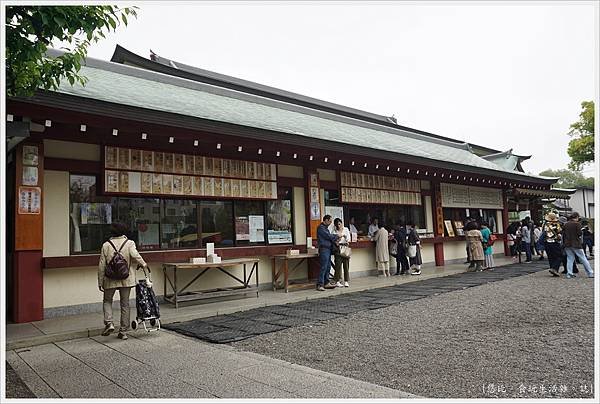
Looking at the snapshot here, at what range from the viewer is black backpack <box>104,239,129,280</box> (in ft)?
19.8

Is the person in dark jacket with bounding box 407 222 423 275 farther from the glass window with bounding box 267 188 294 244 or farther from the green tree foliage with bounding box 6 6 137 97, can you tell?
the green tree foliage with bounding box 6 6 137 97

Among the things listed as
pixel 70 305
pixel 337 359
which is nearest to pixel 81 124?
pixel 70 305

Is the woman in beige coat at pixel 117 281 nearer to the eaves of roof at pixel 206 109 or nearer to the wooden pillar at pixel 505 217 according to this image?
the eaves of roof at pixel 206 109

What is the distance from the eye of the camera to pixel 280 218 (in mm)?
10812

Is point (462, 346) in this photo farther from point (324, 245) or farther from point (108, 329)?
point (324, 245)

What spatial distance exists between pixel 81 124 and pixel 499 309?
7.63m

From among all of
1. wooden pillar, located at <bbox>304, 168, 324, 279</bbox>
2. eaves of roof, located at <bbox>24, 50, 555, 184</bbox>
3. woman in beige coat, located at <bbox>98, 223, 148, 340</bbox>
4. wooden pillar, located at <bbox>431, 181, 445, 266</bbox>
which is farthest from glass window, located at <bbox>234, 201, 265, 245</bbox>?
wooden pillar, located at <bbox>431, 181, 445, 266</bbox>

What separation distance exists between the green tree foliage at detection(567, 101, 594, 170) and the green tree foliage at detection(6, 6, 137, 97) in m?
30.3

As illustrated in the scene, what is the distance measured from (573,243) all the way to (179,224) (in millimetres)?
9530

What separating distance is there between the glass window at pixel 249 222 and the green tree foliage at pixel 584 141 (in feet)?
83.9

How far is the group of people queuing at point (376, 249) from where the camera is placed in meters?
9.98

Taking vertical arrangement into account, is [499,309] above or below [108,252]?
below

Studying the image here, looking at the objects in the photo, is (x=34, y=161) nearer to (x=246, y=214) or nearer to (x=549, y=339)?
(x=246, y=214)

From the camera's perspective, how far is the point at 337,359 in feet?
16.2
